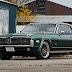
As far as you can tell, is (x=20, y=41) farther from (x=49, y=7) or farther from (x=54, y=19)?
(x=49, y=7)

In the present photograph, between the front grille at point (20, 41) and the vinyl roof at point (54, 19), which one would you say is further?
the vinyl roof at point (54, 19)

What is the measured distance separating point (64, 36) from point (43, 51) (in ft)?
5.19

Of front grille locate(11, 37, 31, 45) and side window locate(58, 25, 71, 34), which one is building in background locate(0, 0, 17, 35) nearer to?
side window locate(58, 25, 71, 34)

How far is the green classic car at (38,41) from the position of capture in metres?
15.0

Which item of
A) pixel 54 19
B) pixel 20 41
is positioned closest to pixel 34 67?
pixel 20 41

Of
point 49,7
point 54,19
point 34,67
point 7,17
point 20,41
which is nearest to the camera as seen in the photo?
point 34,67

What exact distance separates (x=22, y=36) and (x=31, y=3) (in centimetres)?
5609

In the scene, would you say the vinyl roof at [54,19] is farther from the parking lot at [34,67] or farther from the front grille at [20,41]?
the parking lot at [34,67]

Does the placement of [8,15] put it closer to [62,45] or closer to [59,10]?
[62,45]

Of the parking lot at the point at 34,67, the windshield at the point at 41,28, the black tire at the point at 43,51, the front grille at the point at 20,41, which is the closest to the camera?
the parking lot at the point at 34,67

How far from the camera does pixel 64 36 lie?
16.7 metres

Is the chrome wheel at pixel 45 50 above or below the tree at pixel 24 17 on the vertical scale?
below

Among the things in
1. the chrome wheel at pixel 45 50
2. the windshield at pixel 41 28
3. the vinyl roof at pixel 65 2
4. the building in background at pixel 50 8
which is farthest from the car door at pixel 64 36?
the vinyl roof at pixel 65 2

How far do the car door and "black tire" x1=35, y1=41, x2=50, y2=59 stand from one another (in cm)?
83
